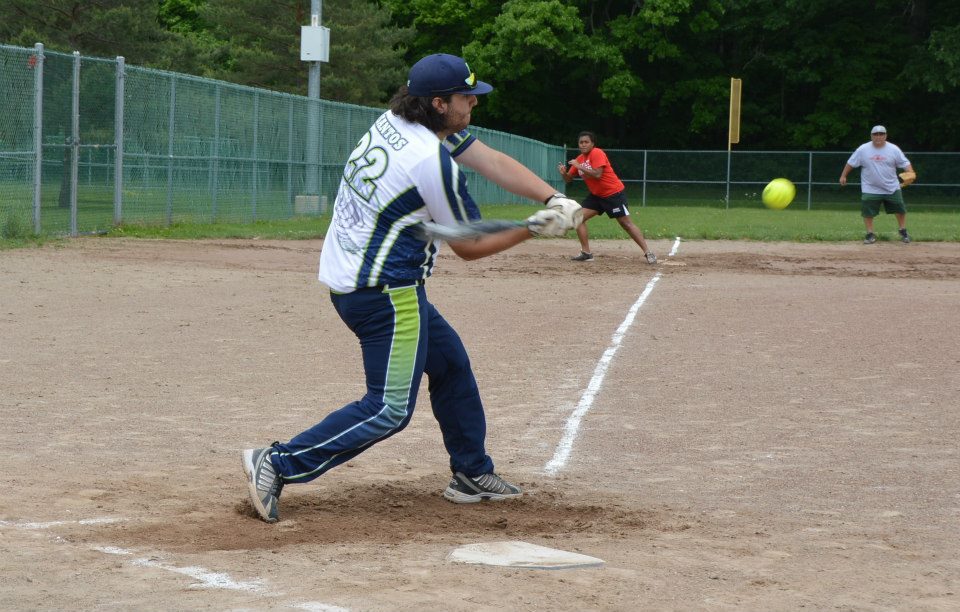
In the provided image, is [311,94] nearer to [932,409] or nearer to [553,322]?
[553,322]

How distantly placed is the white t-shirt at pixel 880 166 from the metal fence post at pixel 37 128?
13.2 m

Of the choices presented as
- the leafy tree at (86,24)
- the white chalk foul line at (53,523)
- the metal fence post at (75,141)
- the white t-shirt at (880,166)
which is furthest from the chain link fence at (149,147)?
the white chalk foul line at (53,523)

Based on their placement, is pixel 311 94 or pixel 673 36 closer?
pixel 311 94

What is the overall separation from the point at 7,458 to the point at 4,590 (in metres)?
2.08

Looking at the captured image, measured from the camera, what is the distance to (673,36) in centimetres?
5203

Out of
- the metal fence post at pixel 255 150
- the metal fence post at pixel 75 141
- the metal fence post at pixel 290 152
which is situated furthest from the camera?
the metal fence post at pixel 290 152

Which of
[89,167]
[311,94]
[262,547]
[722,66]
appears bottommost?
[262,547]

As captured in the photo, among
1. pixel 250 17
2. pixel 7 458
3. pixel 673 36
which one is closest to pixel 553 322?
pixel 7 458

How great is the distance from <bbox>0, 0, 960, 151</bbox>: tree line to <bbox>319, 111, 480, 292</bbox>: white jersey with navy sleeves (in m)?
35.9

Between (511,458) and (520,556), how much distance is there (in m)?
1.80

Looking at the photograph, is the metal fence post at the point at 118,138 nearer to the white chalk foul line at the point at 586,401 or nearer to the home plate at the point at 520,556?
the white chalk foul line at the point at 586,401

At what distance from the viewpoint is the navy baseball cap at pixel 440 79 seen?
16.0 ft

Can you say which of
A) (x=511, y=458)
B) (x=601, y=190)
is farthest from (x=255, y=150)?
(x=511, y=458)

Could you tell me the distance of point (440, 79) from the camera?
4891 mm
